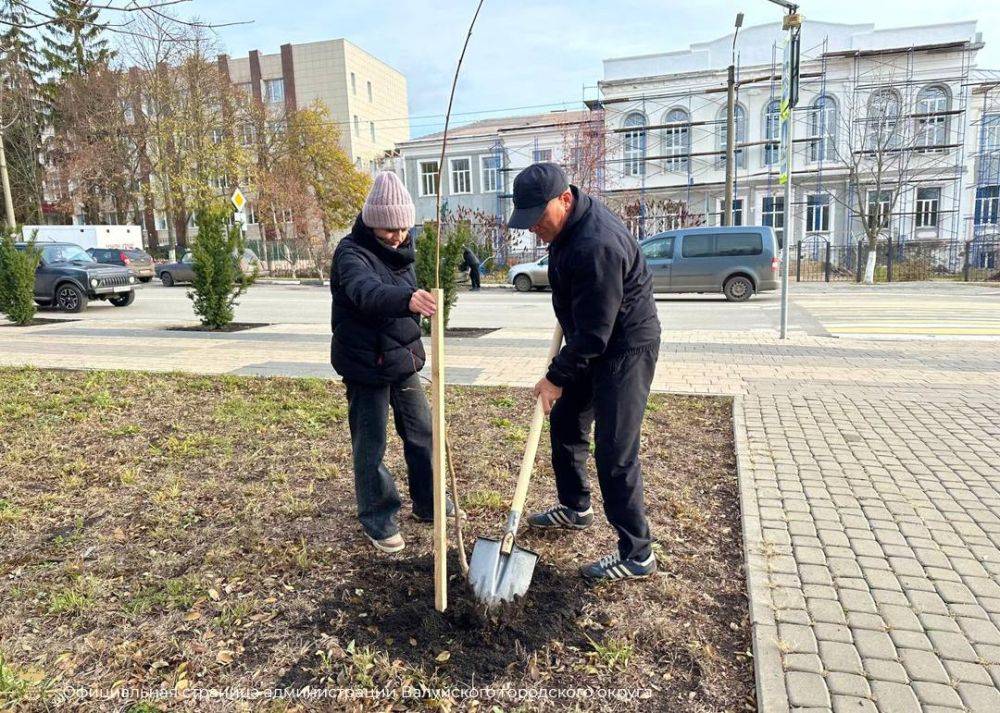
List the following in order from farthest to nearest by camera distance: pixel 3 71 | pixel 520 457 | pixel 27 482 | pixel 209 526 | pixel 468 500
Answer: pixel 3 71
pixel 520 457
pixel 27 482
pixel 468 500
pixel 209 526

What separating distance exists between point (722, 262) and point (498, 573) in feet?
54.0

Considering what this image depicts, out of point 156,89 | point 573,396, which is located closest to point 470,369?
point 573,396

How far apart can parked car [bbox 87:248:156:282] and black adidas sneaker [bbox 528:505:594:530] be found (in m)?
26.5

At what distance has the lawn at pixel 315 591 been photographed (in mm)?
2430

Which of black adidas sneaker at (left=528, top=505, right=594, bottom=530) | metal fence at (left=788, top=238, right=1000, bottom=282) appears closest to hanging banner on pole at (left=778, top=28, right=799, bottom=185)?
black adidas sneaker at (left=528, top=505, right=594, bottom=530)

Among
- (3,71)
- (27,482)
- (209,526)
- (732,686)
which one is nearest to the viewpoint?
(732,686)

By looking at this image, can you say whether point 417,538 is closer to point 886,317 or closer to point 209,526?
point 209,526

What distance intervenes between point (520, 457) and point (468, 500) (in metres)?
0.86

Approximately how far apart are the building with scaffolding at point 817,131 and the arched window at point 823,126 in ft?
0.17

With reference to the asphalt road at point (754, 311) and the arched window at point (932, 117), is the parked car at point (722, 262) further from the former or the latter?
the arched window at point (932, 117)

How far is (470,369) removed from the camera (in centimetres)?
816

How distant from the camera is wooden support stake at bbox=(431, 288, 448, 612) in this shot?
2.42 m

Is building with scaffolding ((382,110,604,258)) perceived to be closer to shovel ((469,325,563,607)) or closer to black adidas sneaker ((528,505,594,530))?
black adidas sneaker ((528,505,594,530))

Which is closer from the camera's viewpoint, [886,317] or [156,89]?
[886,317]
